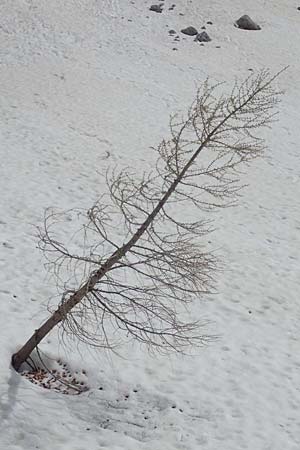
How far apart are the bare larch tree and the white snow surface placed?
418mm

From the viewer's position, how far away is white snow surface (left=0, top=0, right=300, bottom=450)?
8289mm

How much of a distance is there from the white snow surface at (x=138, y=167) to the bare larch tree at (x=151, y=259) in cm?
42

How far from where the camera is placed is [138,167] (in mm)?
17125

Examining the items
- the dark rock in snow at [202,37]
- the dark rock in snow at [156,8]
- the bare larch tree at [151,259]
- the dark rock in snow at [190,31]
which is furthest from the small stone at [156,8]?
the bare larch tree at [151,259]

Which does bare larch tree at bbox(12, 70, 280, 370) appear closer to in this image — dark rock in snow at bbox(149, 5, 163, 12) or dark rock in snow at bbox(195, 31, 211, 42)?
dark rock in snow at bbox(195, 31, 211, 42)

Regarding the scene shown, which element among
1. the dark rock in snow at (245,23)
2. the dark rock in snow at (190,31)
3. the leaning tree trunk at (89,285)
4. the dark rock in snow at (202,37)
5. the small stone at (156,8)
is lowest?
the leaning tree trunk at (89,285)

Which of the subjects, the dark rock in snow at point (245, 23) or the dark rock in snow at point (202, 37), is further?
the dark rock in snow at point (245, 23)

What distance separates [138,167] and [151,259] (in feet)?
29.4

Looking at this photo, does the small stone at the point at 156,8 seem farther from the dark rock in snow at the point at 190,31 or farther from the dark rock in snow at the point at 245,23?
the dark rock in snow at the point at 245,23

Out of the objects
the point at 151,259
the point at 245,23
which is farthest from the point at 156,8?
the point at 151,259

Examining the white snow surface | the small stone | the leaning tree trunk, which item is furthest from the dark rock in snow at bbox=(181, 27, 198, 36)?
the leaning tree trunk

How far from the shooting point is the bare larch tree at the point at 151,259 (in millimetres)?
7594

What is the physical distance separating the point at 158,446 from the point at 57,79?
16413mm

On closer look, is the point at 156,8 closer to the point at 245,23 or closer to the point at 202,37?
the point at 202,37
